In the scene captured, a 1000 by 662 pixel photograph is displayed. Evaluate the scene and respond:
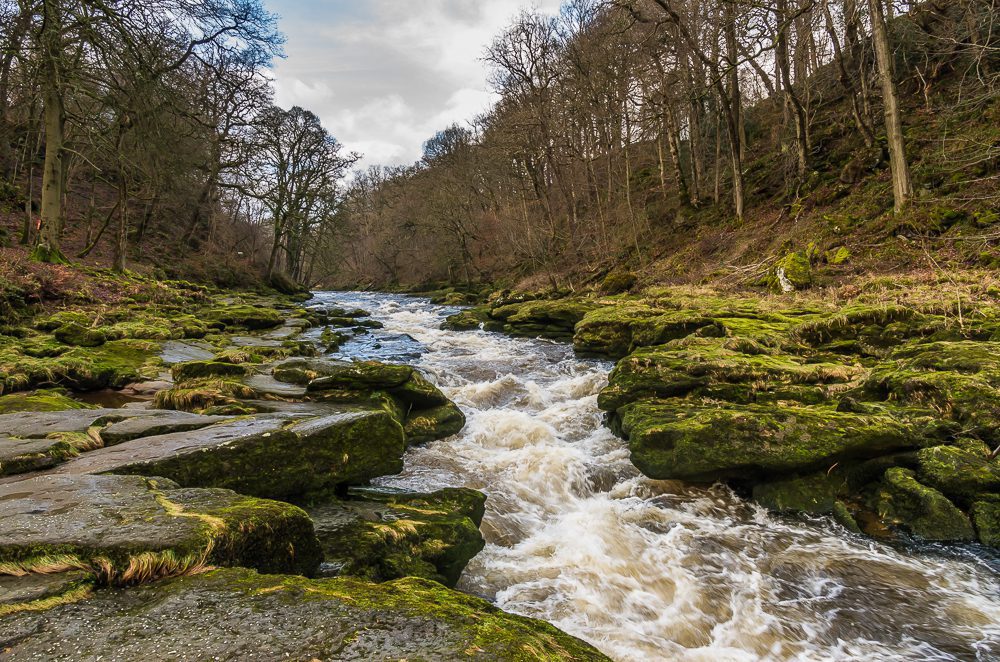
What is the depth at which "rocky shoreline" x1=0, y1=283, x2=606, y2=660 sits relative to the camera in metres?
1.53

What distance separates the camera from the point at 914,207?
1155 centimetres

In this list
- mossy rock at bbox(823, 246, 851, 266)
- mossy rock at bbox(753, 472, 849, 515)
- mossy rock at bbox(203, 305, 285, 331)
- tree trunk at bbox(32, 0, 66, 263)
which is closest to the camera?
mossy rock at bbox(753, 472, 849, 515)

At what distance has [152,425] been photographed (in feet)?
13.4

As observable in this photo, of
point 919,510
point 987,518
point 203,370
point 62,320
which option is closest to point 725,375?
point 919,510

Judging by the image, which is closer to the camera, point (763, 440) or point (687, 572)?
point (687, 572)

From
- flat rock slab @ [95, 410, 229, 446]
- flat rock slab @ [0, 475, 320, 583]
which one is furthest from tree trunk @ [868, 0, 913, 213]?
flat rock slab @ [95, 410, 229, 446]

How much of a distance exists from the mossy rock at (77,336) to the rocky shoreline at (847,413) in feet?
30.2

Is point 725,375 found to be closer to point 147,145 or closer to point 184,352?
point 184,352

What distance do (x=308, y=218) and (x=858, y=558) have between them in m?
33.9

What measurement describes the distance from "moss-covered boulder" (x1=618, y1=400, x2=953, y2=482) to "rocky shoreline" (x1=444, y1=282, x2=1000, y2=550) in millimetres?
14

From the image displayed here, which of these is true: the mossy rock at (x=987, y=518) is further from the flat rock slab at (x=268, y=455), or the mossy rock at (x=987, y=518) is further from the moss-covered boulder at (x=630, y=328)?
the moss-covered boulder at (x=630, y=328)

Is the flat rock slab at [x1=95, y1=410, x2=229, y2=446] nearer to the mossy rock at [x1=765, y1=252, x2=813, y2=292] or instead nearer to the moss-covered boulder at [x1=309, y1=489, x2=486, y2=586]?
the moss-covered boulder at [x1=309, y1=489, x2=486, y2=586]

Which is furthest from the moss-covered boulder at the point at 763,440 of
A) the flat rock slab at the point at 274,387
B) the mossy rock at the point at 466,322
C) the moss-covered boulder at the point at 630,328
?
the mossy rock at the point at 466,322

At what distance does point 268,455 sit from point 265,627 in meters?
2.33
